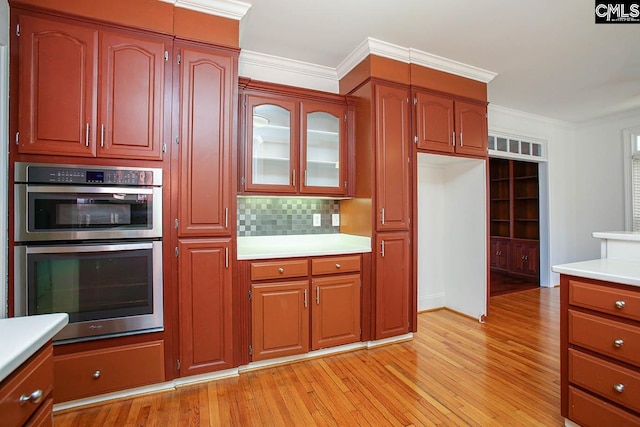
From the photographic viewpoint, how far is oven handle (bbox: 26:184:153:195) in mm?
1789

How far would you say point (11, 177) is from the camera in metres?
1.75

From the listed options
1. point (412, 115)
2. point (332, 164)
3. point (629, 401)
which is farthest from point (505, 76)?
point (629, 401)

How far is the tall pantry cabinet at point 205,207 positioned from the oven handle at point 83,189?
0.26 meters

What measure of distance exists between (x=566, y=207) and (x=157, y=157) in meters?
6.16

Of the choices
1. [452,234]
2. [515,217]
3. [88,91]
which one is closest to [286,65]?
[88,91]

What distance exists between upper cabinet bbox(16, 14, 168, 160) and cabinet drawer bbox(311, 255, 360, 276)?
1.45 meters

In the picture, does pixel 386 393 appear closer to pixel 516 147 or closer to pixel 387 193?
pixel 387 193

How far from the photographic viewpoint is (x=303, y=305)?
2490 millimetres

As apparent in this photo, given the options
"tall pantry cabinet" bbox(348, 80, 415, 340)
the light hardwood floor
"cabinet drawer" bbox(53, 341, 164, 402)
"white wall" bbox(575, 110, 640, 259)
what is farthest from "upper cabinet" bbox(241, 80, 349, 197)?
"white wall" bbox(575, 110, 640, 259)

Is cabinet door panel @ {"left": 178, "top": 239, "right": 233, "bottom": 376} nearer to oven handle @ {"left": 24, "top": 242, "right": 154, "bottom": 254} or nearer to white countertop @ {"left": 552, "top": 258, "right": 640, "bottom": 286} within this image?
oven handle @ {"left": 24, "top": 242, "right": 154, "bottom": 254}

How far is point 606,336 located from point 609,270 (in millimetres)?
344

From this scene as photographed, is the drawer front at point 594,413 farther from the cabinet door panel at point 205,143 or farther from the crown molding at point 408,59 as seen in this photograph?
the crown molding at point 408,59

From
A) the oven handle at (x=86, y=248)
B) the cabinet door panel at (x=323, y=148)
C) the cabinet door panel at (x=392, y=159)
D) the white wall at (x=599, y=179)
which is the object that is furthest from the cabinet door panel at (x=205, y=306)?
the white wall at (x=599, y=179)

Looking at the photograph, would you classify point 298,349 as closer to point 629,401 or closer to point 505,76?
point 629,401
